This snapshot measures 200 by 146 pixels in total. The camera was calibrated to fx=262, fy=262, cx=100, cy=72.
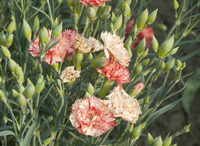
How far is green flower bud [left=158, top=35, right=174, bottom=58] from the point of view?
63 centimetres

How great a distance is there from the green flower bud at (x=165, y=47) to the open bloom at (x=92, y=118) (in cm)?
20

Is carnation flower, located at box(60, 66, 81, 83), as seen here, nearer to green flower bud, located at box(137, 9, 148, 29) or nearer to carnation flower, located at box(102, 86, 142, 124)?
carnation flower, located at box(102, 86, 142, 124)

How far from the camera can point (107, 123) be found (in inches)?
21.6

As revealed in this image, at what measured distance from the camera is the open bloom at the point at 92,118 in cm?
55

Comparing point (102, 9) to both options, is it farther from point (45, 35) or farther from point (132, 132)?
point (132, 132)

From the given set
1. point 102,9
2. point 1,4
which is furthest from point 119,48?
point 1,4

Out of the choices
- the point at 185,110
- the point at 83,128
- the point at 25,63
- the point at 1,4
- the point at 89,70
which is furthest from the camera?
the point at 185,110

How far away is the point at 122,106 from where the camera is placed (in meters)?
0.57

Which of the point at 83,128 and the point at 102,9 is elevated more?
the point at 102,9

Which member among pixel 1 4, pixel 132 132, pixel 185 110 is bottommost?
pixel 185 110

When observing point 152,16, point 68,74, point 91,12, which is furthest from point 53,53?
point 152,16

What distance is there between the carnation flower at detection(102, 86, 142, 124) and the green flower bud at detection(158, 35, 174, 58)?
5.7 inches

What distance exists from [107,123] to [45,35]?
227mm

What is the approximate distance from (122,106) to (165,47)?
7.2 inches
